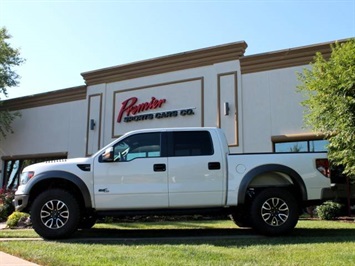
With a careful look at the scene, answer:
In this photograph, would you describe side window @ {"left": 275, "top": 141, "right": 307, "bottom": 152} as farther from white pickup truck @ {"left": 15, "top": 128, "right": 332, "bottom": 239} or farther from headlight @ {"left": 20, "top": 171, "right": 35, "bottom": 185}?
headlight @ {"left": 20, "top": 171, "right": 35, "bottom": 185}

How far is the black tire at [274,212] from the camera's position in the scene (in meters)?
7.43

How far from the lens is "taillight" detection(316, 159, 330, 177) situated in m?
7.68

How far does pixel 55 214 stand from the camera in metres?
7.51

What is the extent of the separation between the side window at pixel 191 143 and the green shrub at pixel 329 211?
6.03m

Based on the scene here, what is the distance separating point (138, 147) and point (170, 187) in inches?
41.0

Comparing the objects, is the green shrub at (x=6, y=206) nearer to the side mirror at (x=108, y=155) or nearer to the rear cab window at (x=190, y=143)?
the side mirror at (x=108, y=155)

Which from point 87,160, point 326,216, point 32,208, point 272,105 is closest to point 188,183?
point 87,160

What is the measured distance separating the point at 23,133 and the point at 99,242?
14907 mm

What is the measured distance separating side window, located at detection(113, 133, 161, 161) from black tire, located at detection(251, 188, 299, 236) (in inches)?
84.3

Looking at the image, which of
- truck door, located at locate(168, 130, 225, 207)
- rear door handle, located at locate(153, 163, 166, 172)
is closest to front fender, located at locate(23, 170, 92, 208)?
rear door handle, located at locate(153, 163, 166, 172)

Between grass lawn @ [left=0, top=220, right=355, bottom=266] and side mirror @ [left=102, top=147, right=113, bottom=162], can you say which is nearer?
grass lawn @ [left=0, top=220, right=355, bottom=266]

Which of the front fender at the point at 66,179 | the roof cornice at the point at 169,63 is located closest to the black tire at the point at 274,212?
the front fender at the point at 66,179

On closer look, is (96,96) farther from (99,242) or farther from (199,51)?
(99,242)

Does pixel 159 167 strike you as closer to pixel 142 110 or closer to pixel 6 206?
pixel 142 110
